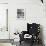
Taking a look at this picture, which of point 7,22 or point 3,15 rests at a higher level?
point 3,15

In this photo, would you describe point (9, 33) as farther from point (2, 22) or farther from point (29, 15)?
point (29, 15)

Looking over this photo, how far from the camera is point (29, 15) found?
3189mm

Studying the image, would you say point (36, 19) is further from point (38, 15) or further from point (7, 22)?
point (7, 22)

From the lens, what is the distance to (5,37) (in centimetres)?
311

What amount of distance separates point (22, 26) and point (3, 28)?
569 mm

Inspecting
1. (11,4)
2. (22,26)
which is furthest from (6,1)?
(22,26)

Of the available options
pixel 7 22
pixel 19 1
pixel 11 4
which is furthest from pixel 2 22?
pixel 19 1

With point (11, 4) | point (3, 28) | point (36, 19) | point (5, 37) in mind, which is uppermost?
point (11, 4)

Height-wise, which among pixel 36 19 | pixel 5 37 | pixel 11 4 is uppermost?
pixel 11 4

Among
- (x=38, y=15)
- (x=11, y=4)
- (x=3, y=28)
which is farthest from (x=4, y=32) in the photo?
(x=38, y=15)

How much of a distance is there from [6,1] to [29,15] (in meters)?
0.80

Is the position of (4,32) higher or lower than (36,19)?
lower

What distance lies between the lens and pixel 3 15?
3160mm

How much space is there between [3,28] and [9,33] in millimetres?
236
